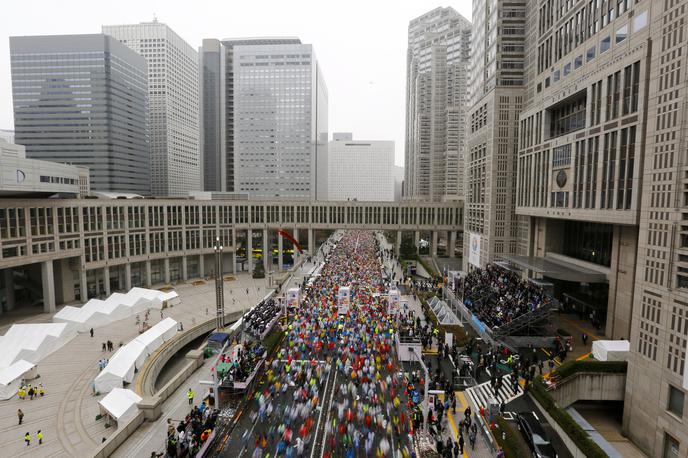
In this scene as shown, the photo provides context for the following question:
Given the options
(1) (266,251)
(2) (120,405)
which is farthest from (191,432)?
(1) (266,251)

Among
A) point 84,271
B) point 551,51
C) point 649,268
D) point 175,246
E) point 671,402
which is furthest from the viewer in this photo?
point 175,246

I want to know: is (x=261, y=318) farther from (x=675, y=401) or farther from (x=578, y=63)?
(x=578, y=63)

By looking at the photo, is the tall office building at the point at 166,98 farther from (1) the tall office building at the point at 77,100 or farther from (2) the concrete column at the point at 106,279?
(2) the concrete column at the point at 106,279

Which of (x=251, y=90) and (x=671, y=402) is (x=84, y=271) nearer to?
(x=671, y=402)

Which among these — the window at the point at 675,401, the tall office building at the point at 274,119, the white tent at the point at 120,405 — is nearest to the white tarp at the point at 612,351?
the window at the point at 675,401

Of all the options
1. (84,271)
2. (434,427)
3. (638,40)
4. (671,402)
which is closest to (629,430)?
(671,402)

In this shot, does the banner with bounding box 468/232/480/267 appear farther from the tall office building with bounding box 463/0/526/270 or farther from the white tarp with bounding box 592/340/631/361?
the white tarp with bounding box 592/340/631/361

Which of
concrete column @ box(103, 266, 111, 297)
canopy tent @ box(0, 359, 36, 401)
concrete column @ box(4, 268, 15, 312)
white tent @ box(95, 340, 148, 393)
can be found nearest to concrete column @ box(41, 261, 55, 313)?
concrete column @ box(4, 268, 15, 312)
